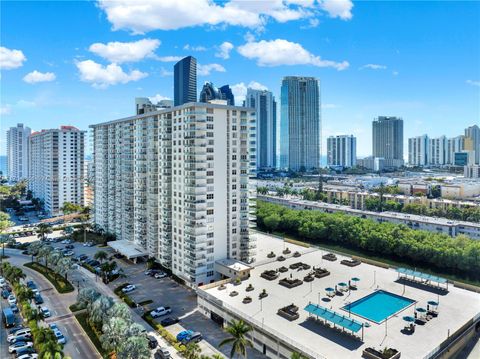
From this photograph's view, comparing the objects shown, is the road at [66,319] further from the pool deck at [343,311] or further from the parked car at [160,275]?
the pool deck at [343,311]

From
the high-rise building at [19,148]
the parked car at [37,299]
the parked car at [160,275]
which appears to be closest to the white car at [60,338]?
the parked car at [37,299]

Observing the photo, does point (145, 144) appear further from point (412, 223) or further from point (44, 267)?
point (412, 223)

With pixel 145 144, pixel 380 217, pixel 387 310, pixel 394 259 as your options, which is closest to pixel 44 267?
pixel 145 144

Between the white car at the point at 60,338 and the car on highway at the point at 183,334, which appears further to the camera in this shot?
the car on highway at the point at 183,334

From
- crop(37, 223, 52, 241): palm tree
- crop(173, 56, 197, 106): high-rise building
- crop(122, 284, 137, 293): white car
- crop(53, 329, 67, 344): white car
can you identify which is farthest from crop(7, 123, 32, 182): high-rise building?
crop(53, 329, 67, 344): white car

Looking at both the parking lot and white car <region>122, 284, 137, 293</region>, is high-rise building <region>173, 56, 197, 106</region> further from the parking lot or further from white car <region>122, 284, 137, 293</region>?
white car <region>122, 284, 137, 293</region>

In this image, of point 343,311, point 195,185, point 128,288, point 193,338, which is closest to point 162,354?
point 193,338

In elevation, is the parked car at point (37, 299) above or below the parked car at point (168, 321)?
above
